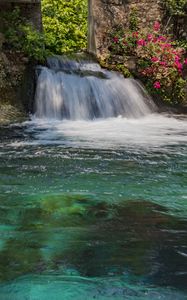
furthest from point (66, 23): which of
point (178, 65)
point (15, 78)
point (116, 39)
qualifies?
point (15, 78)

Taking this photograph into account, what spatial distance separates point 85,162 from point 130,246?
2923 mm

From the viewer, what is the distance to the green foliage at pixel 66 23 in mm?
14718

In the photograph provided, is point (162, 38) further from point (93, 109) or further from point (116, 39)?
point (93, 109)

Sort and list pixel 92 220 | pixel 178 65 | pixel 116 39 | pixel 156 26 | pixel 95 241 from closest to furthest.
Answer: pixel 95 241 → pixel 92 220 → pixel 178 65 → pixel 116 39 → pixel 156 26

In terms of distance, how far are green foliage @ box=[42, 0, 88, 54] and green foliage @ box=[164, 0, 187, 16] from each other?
262 centimetres

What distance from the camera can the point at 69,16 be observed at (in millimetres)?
15914

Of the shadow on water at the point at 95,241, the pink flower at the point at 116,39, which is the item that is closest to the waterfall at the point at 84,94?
the pink flower at the point at 116,39

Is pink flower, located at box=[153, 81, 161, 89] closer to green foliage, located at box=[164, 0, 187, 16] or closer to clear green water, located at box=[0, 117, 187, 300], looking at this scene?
green foliage, located at box=[164, 0, 187, 16]

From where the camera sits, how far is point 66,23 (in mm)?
15703

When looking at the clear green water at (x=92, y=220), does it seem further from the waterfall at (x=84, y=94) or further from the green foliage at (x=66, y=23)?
the green foliage at (x=66, y=23)

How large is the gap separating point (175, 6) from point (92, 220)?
9.03 meters

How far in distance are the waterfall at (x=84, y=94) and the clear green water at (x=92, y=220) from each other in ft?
8.70

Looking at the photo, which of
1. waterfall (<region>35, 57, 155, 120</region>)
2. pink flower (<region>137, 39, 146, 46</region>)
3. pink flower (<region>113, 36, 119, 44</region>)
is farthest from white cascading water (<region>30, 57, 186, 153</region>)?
pink flower (<region>137, 39, 146, 46</region>)

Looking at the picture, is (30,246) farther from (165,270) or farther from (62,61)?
(62,61)
